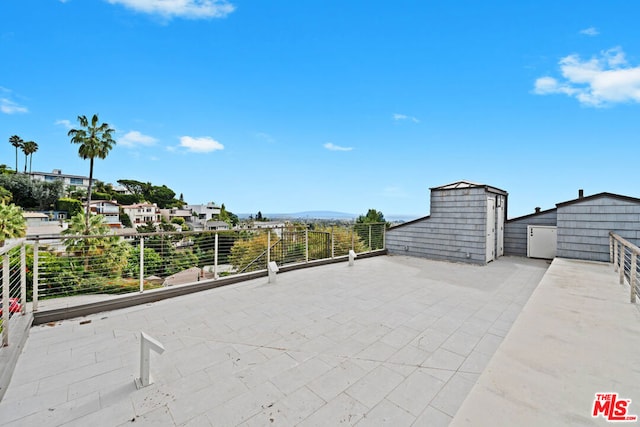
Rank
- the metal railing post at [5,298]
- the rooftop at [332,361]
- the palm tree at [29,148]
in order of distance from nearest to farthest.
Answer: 1. the rooftop at [332,361]
2. the metal railing post at [5,298]
3. the palm tree at [29,148]

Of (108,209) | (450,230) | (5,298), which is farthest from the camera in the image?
(108,209)

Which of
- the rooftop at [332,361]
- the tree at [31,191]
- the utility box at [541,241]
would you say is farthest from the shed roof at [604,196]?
the tree at [31,191]

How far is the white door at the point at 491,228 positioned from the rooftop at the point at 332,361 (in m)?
3.30

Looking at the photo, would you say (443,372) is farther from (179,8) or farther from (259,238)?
(259,238)

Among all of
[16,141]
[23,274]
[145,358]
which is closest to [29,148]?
[16,141]

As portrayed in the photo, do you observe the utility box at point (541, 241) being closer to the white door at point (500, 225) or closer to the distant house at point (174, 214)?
the white door at point (500, 225)

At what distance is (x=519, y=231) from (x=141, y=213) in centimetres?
6455

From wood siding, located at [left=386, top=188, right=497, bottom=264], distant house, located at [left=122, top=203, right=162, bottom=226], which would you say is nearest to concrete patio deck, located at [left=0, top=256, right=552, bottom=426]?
wood siding, located at [left=386, top=188, right=497, bottom=264]

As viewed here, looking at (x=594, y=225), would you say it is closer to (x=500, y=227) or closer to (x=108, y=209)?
(x=500, y=227)

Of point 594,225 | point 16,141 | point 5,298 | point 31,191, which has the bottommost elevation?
point 5,298

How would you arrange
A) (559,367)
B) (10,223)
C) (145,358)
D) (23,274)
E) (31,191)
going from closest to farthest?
(559,367), (145,358), (23,274), (10,223), (31,191)

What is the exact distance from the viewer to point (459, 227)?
7840 millimetres

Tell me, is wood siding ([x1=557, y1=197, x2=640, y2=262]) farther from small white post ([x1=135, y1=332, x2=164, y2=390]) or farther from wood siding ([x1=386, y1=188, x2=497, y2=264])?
small white post ([x1=135, y1=332, x2=164, y2=390])

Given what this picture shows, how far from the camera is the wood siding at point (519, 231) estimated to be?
8195mm
